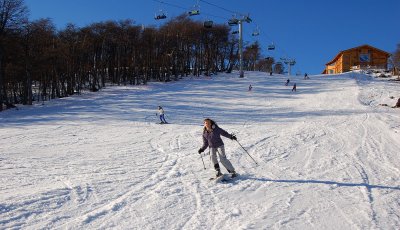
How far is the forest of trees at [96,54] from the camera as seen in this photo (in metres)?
34.9

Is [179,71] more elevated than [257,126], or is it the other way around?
[179,71]

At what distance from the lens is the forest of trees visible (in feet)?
115

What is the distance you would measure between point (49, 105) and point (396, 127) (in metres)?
26.9

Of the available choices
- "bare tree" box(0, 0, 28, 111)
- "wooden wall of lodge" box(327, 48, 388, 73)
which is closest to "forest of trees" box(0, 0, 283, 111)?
"bare tree" box(0, 0, 28, 111)

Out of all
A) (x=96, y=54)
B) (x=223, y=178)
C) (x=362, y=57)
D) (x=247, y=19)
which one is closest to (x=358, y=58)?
(x=362, y=57)

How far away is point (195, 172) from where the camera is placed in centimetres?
1071

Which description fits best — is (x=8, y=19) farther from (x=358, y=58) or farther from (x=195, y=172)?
(x=358, y=58)

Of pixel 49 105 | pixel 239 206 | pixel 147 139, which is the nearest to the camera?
pixel 239 206

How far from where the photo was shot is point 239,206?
776 centimetres

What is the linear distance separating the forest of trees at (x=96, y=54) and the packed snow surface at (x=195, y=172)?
36.7 feet

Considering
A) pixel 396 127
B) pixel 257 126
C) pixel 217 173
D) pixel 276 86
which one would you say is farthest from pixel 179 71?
pixel 217 173

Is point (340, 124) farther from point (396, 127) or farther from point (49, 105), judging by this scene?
point (49, 105)

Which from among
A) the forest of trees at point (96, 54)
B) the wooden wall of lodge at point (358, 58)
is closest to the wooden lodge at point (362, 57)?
the wooden wall of lodge at point (358, 58)

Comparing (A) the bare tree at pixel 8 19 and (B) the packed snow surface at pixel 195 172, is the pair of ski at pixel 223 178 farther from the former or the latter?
(A) the bare tree at pixel 8 19
